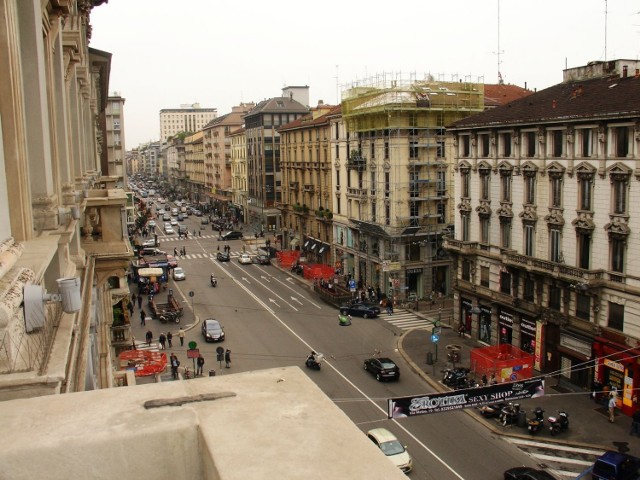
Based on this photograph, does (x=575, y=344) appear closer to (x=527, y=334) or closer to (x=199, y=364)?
(x=527, y=334)

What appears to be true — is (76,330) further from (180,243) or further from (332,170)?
(180,243)

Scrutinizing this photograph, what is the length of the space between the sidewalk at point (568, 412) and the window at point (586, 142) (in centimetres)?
1245

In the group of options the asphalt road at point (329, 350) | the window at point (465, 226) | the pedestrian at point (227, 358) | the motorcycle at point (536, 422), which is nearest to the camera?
the asphalt road at point (329, 350)

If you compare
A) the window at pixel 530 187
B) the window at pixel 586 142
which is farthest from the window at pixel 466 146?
the window at pixel 586 142

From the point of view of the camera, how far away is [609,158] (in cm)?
3319

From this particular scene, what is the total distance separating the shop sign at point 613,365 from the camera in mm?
32406

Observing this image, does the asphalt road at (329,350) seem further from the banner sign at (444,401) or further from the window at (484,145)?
the window at (484,145)

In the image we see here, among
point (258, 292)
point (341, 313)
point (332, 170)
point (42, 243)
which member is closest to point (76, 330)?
point (42, 243)

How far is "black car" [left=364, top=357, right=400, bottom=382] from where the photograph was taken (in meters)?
36.8

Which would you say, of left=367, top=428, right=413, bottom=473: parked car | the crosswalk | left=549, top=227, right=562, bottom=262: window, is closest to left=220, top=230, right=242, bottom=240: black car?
the crosswalk

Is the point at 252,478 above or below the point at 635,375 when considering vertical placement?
above

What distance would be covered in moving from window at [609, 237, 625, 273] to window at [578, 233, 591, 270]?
62.0 inches

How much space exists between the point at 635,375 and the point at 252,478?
105ft

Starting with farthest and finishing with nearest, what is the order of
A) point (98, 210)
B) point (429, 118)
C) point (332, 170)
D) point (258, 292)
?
point (332, 170), point (258, 292), point (429, 118), point (98, 210)
